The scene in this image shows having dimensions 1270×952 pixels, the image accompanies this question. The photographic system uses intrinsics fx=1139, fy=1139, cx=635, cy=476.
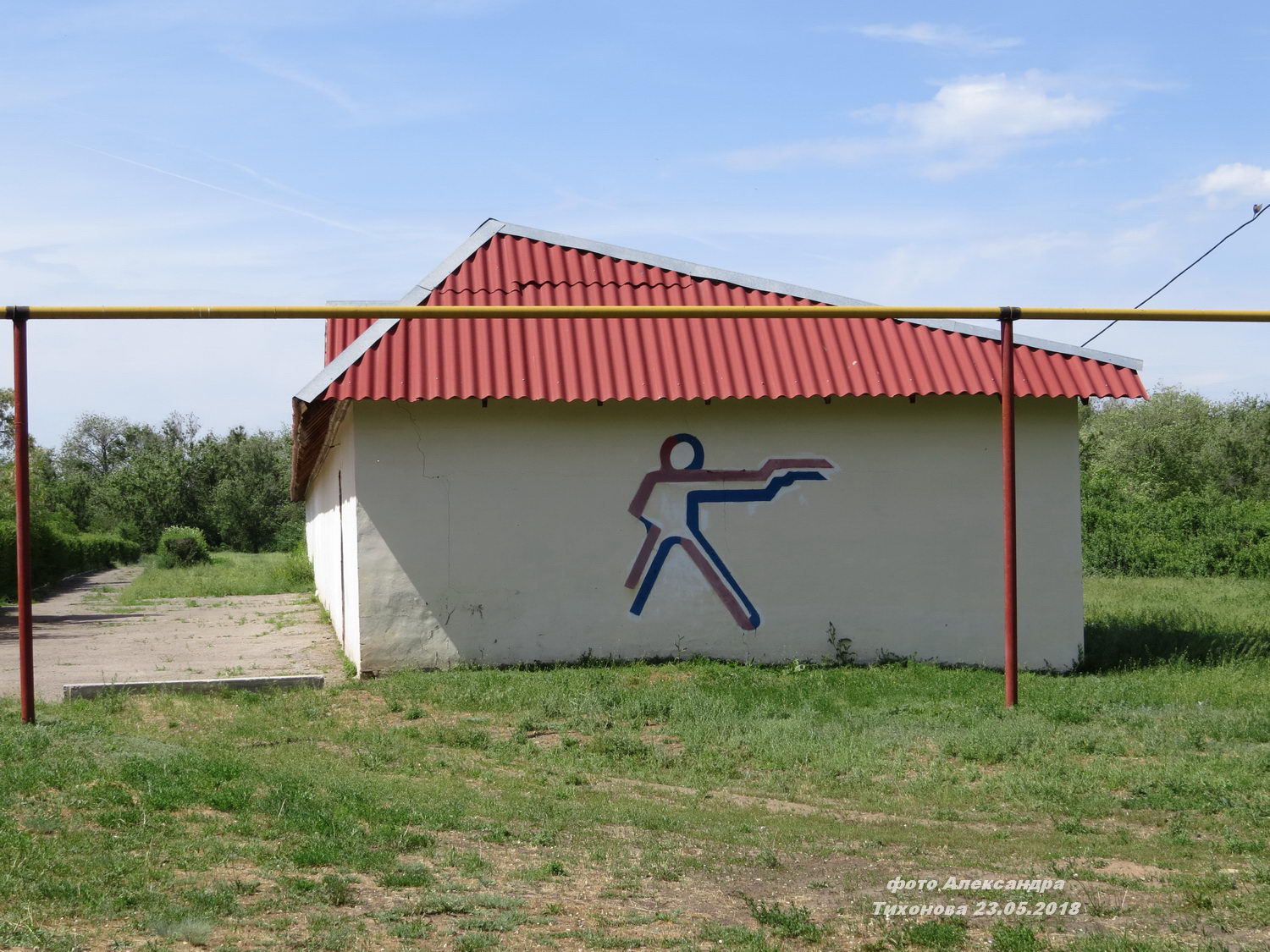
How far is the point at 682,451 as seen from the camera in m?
12.3

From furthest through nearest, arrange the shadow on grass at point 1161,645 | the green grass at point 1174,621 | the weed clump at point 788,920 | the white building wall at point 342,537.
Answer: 1. the green grass at point 1174,621
2. the shadow on grass at point 1161,645
3. the white building wall at point 342,537
4. the weed clump at point 788,920

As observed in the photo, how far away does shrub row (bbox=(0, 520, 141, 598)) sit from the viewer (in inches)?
1075

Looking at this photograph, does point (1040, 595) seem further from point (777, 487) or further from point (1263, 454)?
point (1263, 454)

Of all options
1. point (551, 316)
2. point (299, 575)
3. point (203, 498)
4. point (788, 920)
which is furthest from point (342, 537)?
point (203, 498)

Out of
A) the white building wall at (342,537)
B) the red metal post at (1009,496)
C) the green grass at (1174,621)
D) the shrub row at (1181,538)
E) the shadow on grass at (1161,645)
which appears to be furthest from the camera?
the shrub row at (1181,538)

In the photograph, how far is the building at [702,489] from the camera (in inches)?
470

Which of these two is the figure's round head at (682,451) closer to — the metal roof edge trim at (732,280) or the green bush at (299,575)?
the metal roof edge trim at (732,280)

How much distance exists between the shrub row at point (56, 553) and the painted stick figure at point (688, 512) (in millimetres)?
8776

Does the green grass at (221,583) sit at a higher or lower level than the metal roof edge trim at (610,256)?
lower

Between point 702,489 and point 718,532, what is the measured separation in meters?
0.50

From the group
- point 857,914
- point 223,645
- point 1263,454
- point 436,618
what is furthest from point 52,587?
point 1263,454

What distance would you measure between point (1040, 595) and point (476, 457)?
20.8 feet

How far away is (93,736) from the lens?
26.8 feet

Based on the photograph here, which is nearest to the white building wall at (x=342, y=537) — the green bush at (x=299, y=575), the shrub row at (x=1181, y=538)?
the green bush at (x=299, y=575)
